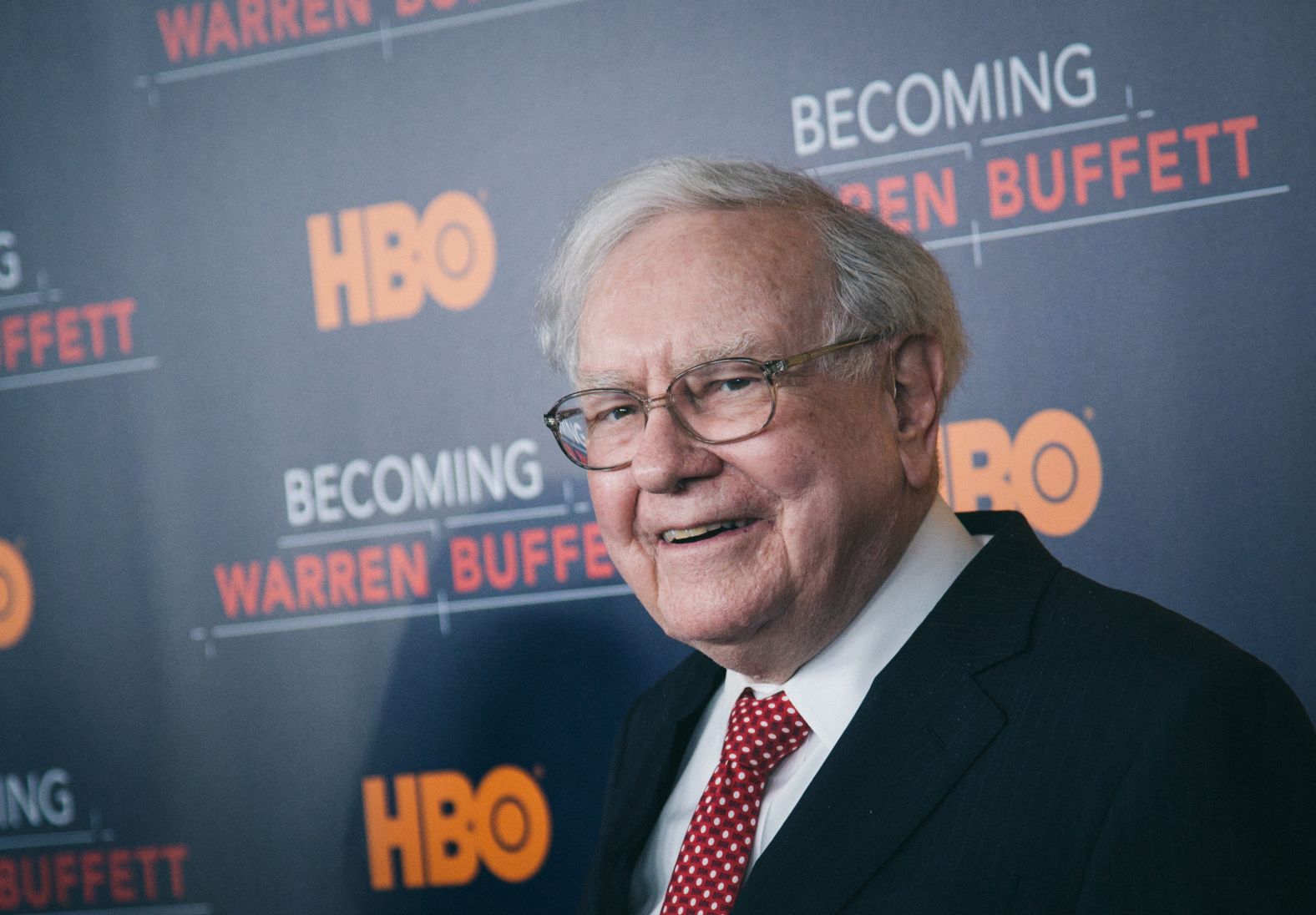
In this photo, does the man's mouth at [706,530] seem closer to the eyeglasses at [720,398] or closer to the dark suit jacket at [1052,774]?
the eyeglasses at [720,398]

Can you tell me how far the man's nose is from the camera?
1.33 m

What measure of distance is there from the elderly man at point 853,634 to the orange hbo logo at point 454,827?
69 centimetres

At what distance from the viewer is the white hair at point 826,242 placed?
4.54 feet

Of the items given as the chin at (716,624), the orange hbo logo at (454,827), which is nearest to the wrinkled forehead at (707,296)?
the chin at (716,624)

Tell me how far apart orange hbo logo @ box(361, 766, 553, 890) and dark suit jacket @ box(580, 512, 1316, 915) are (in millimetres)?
1085

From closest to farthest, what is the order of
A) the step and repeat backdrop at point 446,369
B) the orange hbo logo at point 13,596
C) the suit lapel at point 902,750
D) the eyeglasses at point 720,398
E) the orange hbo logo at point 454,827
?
the suit lapel at point 902,750 → the eyeglasses at point 720,398 → the step and repeat backdrop at point 446,369 → the orange hbo logo at point 454,827 → the orange hbo logo at point 13,596

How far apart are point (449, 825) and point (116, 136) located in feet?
4.92

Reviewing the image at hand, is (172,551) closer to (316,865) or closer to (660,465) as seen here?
(316,865)

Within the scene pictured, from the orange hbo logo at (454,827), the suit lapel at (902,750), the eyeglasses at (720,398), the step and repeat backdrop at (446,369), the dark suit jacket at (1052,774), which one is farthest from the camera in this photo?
the orange hbo logo at (454,827)

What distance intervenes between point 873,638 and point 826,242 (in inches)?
17.4

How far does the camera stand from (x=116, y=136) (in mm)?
2482

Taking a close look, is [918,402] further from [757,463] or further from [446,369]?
[446,369]

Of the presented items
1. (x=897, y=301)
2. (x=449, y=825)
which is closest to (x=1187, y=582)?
(x=897, y=301)

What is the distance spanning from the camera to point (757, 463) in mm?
1312
